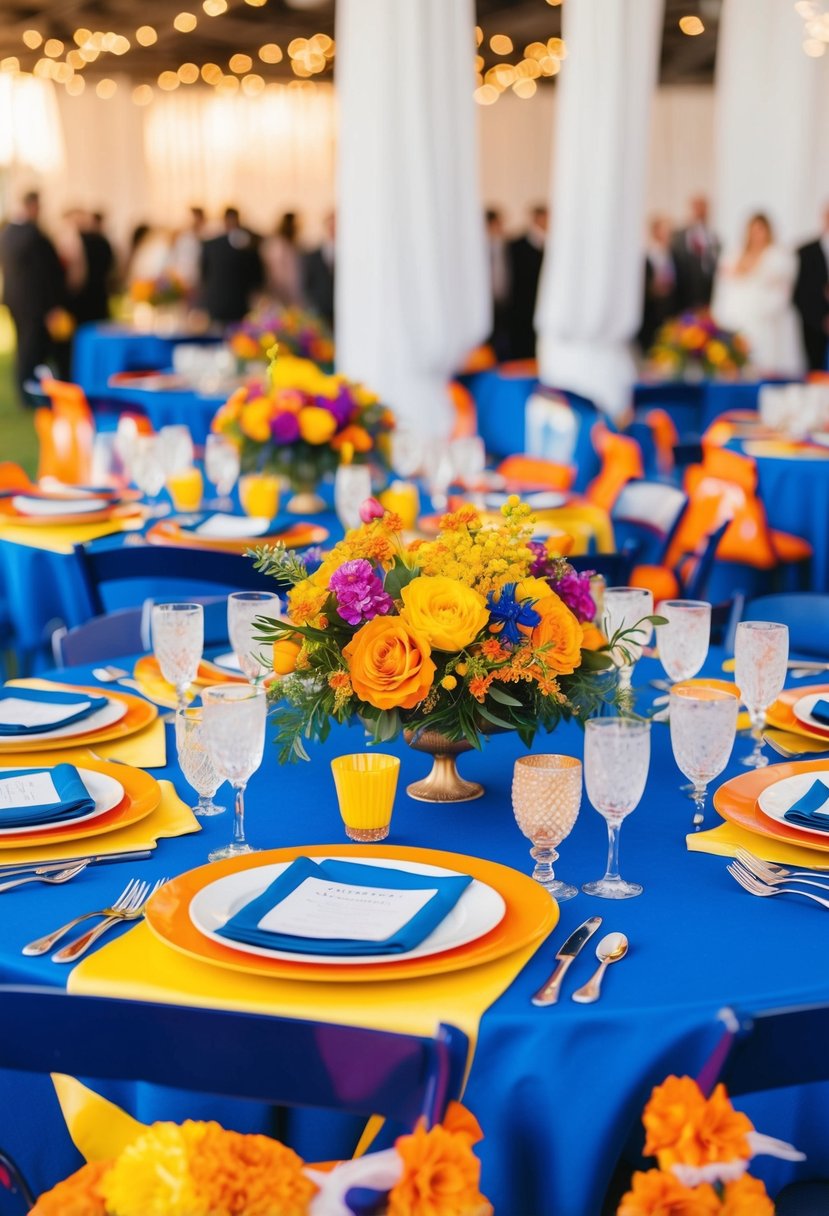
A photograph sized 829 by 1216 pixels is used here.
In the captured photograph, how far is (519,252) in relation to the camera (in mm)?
12500

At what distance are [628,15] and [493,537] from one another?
243 inches

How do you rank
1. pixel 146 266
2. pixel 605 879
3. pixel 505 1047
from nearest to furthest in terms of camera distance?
1. pixel 505 1047
2. pixel 605 879
3. pixel 146 266

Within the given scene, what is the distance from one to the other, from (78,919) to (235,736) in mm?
278

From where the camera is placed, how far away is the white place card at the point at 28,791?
1.80 m

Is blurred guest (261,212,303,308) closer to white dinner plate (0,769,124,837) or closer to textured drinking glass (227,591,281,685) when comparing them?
textured drinking glass (227,591,281,685)

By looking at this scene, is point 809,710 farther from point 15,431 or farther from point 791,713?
point 15,431

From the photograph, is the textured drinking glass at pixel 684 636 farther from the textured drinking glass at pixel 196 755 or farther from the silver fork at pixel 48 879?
the silver fork at pixel 48 879

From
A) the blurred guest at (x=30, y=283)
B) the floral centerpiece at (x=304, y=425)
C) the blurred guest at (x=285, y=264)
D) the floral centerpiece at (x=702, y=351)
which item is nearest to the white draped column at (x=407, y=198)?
the floral centerpiece at (x=702, y=351)

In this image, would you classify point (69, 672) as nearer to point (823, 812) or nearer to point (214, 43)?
point (823, 812)

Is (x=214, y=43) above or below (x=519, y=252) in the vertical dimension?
above

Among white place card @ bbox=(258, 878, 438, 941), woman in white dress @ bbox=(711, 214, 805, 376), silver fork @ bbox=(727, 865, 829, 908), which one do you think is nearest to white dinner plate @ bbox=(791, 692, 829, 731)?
silver fork @ bbox=(727, 865, 829, 908)

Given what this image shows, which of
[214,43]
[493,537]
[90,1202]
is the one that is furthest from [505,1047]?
[214,43]

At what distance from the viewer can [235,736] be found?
1.68 m

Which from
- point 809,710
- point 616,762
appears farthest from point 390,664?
point 809,710
